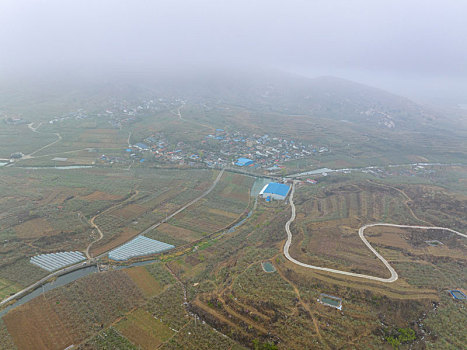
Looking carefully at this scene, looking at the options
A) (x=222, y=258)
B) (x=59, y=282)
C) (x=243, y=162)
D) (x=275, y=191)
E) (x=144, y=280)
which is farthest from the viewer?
(x=243, y=162)

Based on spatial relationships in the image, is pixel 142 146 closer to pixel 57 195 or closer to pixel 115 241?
pixel 57 195

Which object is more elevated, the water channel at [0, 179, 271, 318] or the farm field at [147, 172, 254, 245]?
the farm field at [147, 172, 254, 245]

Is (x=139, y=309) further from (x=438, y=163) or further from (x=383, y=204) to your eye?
(x=438, y=163)

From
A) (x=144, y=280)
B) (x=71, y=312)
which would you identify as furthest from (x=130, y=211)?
(x=71, y=312)

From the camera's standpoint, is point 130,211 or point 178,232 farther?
point 130,211

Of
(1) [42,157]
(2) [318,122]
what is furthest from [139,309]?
(2) [318,122]

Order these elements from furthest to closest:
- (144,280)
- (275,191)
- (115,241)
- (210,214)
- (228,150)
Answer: (228,150), (275,191), (210,214), (115,241), (144,280)

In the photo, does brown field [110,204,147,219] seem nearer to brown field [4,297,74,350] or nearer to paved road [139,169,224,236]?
paved road [139,169,224,236]

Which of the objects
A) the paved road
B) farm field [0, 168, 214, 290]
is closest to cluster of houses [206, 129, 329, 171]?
the paved road
